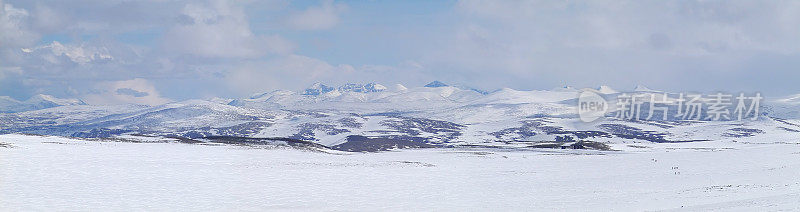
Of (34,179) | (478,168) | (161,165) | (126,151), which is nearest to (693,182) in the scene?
(478,168)

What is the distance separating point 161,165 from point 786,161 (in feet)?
156

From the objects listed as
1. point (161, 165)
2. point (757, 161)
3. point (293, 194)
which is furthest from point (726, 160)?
point (161, 165)

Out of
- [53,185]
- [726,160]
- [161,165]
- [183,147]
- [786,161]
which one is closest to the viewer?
[53,185]

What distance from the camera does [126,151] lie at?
2060 inches

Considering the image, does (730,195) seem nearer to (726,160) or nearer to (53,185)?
(726,160)

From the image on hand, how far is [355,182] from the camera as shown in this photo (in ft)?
135

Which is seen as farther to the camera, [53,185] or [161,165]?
[161,165]

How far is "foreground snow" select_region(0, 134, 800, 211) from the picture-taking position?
30016 mm

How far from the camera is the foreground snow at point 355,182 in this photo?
98.5ft

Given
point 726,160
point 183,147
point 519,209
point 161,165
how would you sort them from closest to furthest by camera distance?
1. point 519,209
2. point 161,165
3. point 726,160
4. point 183,147

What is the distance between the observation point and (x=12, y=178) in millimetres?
34094

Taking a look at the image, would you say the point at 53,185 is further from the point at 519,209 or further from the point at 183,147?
the point at 183,147

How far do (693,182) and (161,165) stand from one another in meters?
35.0

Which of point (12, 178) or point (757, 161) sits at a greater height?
point (757, 161)
